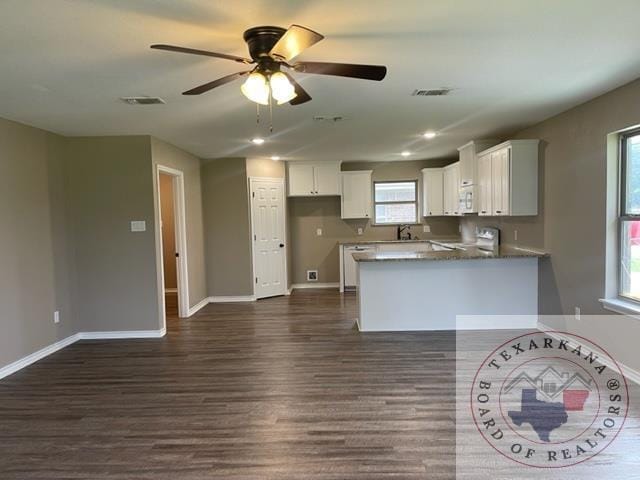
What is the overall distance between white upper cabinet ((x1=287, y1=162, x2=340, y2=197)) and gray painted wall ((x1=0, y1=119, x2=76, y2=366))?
12.2 feet

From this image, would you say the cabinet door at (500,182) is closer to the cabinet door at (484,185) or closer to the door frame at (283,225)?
the cabinet door at (484,185)

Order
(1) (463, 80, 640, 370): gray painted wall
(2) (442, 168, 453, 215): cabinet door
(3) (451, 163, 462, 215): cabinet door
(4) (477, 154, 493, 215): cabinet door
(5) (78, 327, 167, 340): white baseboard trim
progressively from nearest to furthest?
(1) (463, 80, 640, 370): gray painted wall, (5) (78, 327, 167, 340): white baseboard trim, (4) (477, 154, 493, 215): cabinet door, (3) (451, 163, 462, 215): cabinet door, (2) (442, 168, 453, 215): cabinet door

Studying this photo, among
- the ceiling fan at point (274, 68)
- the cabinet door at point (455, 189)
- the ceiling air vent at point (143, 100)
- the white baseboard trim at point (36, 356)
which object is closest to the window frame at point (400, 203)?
the cabinet door at point (455, 189)

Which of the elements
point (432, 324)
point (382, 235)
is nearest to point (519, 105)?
point (432, 324)

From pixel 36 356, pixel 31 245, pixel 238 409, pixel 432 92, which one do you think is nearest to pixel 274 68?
pixel 432 92

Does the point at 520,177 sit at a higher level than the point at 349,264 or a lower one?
higher

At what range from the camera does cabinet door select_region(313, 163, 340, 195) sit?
24.6ft

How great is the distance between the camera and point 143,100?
3.43 meters

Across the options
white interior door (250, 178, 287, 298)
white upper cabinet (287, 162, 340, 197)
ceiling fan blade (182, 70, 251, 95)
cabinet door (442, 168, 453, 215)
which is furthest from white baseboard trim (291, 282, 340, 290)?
ceiling fan blade (182, 70, 251, 95)

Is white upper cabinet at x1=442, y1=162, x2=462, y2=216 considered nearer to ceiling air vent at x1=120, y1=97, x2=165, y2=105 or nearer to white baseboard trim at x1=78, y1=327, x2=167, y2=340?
ceiling air vent at x1=120, y1=97, x2=165, y2=105

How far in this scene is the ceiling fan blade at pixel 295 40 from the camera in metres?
1.81

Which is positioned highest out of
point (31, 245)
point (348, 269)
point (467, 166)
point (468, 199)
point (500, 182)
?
point (467, 166)

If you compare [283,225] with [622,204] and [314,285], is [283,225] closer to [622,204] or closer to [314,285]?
[314,285]

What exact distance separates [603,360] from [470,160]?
10.2ft
